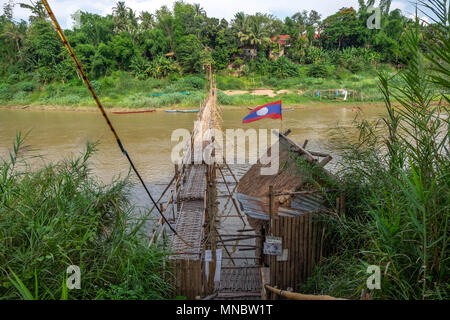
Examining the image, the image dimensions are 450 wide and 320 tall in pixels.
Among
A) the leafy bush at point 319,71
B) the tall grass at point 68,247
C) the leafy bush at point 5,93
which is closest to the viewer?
the tall grass at point 68,247

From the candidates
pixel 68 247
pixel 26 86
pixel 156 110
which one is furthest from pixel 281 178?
pixel 26 86

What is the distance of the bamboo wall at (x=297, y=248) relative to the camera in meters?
4.24

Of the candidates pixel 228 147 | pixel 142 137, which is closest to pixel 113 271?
pixel 228 147

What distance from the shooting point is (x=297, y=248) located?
14.2 ft

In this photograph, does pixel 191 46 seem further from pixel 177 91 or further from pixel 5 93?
pixel 5 93

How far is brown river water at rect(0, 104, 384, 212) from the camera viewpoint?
476 inches

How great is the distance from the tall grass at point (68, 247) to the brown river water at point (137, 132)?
5.16 meters

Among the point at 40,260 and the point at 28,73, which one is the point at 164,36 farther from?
the point at 40,260

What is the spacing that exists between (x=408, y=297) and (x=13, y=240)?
324cm

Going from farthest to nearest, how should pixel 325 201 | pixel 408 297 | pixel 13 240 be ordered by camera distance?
pixel 325 201
pixel 13 240
pixel 408 297

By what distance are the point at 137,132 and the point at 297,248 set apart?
15803 mm

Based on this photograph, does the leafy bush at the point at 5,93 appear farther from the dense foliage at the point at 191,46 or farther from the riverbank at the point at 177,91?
the dense foliage at the point at 191,46

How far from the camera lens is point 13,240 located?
111 inches

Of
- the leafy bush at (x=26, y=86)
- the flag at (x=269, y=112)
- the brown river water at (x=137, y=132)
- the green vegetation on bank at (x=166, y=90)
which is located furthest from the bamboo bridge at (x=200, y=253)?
the leafy bush at (x=26, y=86)
